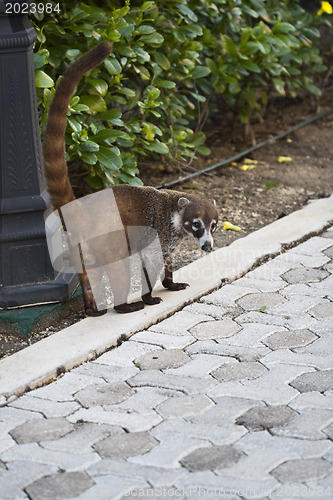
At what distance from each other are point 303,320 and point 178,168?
8.92 ft

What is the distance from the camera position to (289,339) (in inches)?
163

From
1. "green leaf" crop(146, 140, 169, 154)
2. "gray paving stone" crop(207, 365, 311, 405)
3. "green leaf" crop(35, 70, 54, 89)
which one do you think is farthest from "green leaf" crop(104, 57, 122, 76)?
"gray paving stone" crop(207, 365, 311, 405)

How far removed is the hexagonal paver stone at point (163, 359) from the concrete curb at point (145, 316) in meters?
0.23

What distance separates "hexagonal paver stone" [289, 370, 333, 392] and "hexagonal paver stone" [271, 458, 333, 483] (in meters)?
0.61

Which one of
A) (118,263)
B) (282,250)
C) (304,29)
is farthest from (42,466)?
(304,29)

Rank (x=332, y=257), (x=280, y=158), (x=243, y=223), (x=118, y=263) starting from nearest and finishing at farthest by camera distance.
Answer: (x=118, y=263) → (x=332, y=257) → (x=243, y=223) → (x=280, y=158)

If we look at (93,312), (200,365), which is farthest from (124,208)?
(200,365)

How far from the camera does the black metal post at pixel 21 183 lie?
4.05 m

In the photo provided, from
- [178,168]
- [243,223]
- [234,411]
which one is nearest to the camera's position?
[234,411]

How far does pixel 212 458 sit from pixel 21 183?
74.5 inches

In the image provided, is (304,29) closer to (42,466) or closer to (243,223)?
(243,223)

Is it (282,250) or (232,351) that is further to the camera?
(282,250)

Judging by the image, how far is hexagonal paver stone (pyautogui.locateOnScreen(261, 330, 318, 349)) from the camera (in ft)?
13.4

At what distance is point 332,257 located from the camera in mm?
5379
